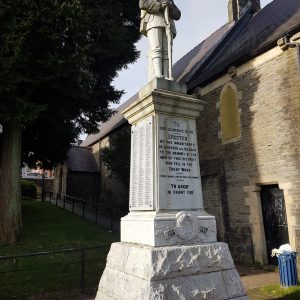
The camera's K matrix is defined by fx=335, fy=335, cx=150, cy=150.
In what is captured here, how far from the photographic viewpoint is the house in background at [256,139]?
9.64 metres

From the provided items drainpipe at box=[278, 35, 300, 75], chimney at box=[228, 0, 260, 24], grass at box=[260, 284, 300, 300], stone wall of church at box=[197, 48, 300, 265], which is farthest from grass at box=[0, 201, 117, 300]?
chimney at box=[228, 0, 260, 24]

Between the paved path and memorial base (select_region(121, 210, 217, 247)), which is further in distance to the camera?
the paved path

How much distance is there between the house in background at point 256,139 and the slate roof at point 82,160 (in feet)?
49.7

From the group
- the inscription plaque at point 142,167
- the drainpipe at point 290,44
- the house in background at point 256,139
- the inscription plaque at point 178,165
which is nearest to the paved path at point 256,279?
the house in background at point 256,139

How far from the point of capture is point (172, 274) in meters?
3.94

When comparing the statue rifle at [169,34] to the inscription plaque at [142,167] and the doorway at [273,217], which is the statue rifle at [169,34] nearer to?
the inscription plaque at [142,167]

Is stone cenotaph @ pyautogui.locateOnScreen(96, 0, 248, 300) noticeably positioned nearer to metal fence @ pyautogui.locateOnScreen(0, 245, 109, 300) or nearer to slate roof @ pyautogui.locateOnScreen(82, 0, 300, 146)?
metal fence @ pyautogui.locateOnScreen(0, 245, 109, 300)

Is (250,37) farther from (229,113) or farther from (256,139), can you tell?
(256,139)

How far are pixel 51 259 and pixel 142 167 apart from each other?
217 inches

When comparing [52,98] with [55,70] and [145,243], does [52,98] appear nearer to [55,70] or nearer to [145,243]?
[55,70]

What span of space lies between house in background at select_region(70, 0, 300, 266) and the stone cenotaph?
16.9 ft

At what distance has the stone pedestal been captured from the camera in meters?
3.96

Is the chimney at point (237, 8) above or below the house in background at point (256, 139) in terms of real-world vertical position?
above

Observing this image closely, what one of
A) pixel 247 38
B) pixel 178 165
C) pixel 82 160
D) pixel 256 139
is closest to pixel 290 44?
pixel 256 139
